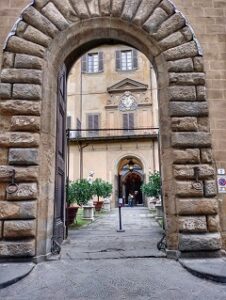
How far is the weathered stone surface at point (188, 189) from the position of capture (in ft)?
16.1

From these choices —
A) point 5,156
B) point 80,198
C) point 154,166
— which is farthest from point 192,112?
point 154,166

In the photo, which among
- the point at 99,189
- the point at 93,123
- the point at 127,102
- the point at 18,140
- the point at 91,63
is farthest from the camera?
the point at 91,63

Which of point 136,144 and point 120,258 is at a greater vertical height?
point 136,144

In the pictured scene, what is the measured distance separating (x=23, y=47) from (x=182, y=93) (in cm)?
309

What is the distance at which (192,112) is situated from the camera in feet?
17.1

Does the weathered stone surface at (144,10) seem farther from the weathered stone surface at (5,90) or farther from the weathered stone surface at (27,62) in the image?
the weathered stone surface at (5,90)

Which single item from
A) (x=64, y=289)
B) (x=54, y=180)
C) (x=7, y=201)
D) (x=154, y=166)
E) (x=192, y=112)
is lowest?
(x=64, y=289)

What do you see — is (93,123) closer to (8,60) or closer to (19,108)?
(8,60)

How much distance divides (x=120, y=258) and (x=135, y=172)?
2808 cm

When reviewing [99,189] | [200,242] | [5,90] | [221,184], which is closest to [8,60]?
[5,90]

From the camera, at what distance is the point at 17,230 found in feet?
15.0

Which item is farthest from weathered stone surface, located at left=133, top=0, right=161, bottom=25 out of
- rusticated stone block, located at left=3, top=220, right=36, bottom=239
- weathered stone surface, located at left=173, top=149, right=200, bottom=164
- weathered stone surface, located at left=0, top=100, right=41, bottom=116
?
rusticated stone block, located at left=3, top=220, right=36, bottom=239

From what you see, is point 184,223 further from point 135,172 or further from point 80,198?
point 135,172

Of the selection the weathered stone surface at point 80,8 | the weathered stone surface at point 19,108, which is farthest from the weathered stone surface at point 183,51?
the weathered stone surface at point 19,108
